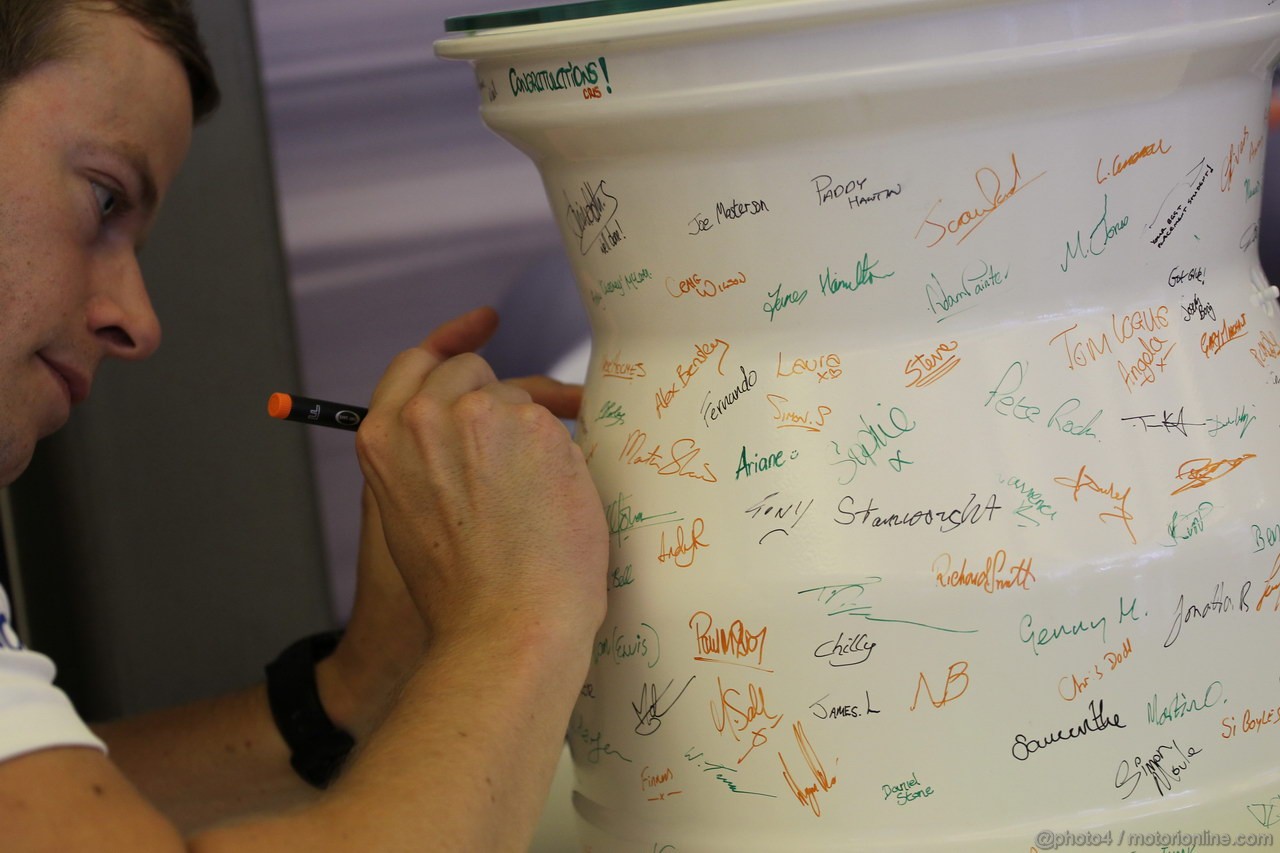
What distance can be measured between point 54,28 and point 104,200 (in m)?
0.13

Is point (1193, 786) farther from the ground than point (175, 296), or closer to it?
farther from the ground

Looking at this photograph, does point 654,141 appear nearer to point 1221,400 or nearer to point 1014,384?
point 1014,384

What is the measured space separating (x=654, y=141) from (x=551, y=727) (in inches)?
12.8

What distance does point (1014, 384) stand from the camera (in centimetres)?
67

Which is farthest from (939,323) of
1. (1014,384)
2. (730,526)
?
(730,526)
